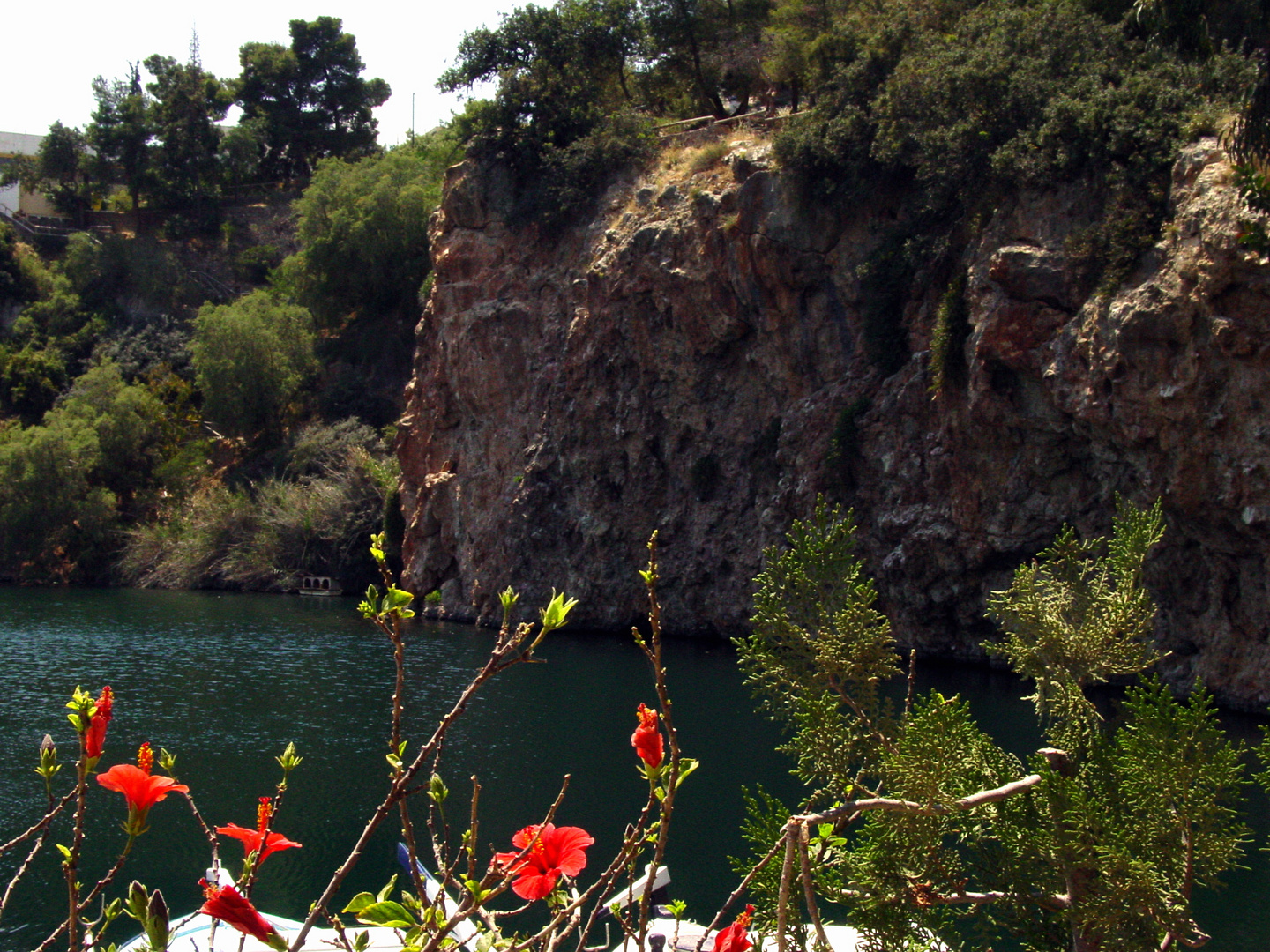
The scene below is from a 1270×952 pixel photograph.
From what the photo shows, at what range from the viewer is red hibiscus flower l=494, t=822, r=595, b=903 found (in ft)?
7.61

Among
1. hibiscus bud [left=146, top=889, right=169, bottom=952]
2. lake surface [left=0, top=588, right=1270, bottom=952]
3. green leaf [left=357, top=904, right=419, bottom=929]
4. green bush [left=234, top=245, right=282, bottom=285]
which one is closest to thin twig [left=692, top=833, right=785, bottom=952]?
green leaf [left=357, top=904, right=419, bottom=929]

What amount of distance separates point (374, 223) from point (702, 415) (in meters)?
25.2

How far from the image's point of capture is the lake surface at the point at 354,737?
12383 millimetres

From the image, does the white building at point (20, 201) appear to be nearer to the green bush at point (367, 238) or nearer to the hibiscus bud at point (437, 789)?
the green bush at point (367, 238)

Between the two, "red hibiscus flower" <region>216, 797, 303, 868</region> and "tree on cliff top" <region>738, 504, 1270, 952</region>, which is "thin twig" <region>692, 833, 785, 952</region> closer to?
"tree on cliff top" <region>738, 504, 1270, 952</region>

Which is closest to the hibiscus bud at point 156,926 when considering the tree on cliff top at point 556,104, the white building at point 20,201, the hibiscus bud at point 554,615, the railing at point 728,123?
the hibiscus bud at point 554,615

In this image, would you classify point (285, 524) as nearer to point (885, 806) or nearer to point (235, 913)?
point (885, 806)

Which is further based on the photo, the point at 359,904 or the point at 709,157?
the point at 709,157

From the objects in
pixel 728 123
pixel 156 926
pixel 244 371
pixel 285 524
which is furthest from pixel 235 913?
pixel 244 371

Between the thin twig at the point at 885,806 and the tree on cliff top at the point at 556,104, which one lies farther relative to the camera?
the tree on cliff top at the point at 556,104

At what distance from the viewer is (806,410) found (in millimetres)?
28000

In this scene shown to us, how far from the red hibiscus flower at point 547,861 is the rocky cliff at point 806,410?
1808cm

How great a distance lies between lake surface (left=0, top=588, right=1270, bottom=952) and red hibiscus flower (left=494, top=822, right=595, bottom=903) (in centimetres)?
433

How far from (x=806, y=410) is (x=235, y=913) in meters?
26.6
